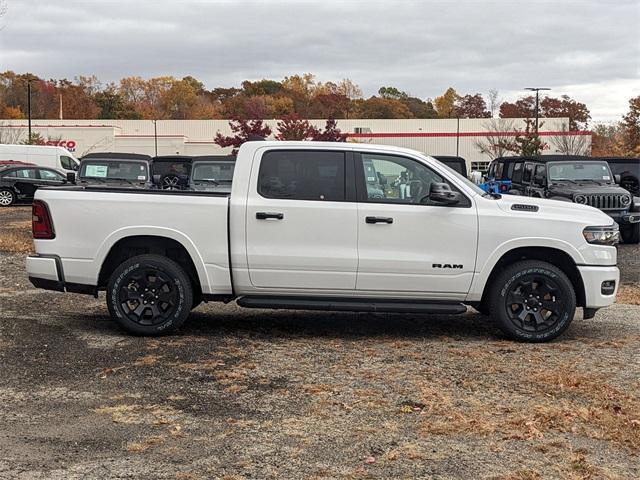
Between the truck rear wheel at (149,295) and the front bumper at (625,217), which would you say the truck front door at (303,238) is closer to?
the truck rear wheel at (149,295)

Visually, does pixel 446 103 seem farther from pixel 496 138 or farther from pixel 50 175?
pixel 50 175

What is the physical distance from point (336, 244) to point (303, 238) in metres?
0.31

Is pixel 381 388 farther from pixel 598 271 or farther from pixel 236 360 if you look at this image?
pixel 598 271

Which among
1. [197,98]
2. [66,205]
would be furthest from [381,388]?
[197,98]

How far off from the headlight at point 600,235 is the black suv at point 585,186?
9.16 m

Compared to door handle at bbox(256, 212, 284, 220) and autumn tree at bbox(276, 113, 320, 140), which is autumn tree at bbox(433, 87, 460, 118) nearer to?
autumn tree at bbox(276, 113, 320, 140)

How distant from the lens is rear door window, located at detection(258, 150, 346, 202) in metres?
7.72

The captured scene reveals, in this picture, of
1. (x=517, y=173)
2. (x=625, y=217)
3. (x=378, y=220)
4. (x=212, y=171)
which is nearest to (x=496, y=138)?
(x=517, y=173)

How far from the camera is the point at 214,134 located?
8150 cm

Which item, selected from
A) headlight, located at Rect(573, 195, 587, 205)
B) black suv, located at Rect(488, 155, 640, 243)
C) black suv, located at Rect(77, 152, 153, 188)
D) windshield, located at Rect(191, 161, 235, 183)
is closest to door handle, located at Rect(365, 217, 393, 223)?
windshield, located at Rect(191, 161, 235, 183)

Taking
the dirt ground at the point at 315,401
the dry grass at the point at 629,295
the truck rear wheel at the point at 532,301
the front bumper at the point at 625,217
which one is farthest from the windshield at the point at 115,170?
the truck rear wheel at the point at 532,301

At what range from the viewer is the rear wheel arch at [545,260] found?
7770 millimetres

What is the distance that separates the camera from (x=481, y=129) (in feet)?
264

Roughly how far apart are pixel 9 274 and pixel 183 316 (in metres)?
5.13
